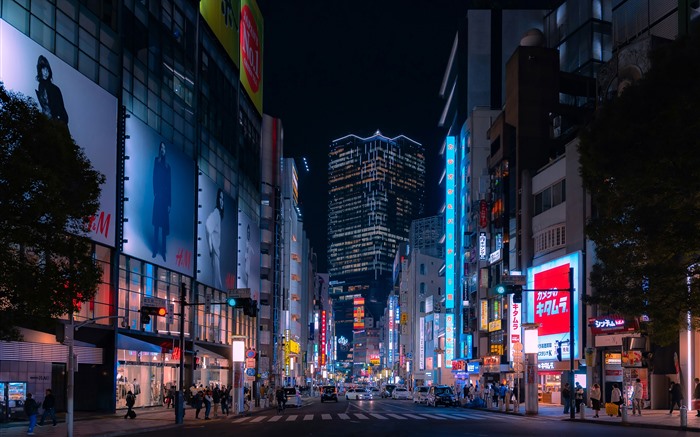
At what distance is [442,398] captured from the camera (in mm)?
68438

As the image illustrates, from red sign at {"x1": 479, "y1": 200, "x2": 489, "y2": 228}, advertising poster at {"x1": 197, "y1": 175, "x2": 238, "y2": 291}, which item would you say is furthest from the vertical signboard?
advertising poster at {"x1": 197, "y1": 175, "x2": 238, "y2": 291}

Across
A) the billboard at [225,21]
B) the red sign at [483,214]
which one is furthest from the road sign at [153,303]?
the red sign at [483,214]

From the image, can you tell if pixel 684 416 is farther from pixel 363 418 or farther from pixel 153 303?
pixel 153 303

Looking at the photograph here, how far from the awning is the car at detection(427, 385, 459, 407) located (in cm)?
2321

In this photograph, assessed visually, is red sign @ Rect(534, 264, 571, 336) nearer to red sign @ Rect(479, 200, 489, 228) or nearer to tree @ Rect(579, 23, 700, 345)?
red sign @ Rect(479, 200, 489, 228)

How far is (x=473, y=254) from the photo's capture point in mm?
92125

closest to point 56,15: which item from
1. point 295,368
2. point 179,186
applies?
point 179,186

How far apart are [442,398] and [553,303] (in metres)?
11.5

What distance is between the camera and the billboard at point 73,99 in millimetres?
39531

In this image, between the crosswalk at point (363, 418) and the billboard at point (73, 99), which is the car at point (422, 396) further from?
the billboard at point (73, 99)

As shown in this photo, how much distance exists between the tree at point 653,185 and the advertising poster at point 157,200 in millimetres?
30132

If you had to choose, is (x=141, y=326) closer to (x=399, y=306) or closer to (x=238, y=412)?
(x=238, y=412)

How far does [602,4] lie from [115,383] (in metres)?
61.1

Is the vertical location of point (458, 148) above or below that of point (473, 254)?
above
